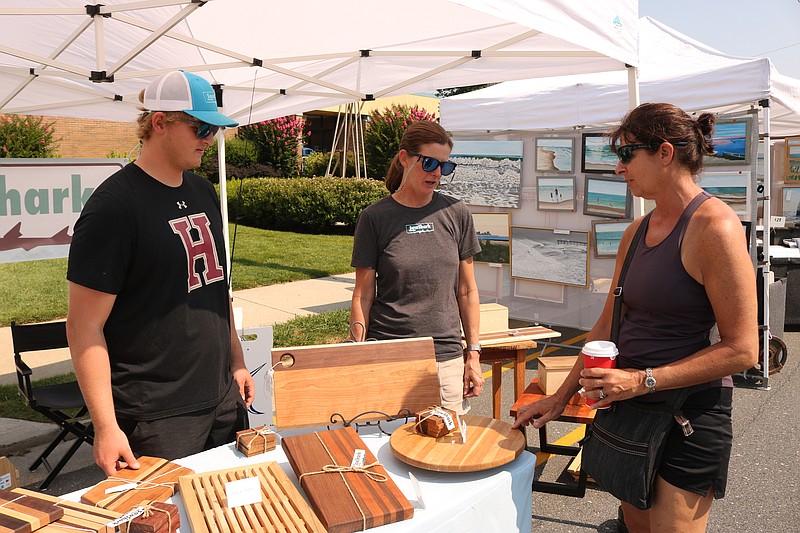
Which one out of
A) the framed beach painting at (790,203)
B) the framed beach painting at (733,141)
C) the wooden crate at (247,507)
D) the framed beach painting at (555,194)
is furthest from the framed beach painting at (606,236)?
the framed beach painting at (790,203)

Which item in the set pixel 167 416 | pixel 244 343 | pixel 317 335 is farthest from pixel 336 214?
pixel 167 416

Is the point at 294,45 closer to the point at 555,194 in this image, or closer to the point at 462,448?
the point at 555,194

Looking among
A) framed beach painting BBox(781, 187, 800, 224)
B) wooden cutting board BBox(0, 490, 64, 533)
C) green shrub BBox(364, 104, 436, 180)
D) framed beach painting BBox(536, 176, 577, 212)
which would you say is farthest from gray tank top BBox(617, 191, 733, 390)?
green shrub BBox(364, 104, 436, 180)

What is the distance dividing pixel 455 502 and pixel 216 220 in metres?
1.25

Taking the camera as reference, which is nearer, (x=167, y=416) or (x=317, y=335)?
(x=167, y=416)

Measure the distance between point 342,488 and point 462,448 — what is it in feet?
1.37

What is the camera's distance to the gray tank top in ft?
5.95

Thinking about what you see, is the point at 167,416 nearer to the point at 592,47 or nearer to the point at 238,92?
the point at 592,47

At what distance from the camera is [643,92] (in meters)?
5.88

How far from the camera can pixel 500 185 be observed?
7.02m

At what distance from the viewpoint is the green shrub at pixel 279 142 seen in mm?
19312

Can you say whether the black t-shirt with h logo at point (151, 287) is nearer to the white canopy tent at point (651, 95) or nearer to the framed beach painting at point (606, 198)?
the white canopy tent at point (651, 95)

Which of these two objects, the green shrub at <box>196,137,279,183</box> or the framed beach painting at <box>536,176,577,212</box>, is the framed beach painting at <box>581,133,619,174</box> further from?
the green shrub at <box>196,137,279,183</box>

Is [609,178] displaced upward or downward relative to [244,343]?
upward
